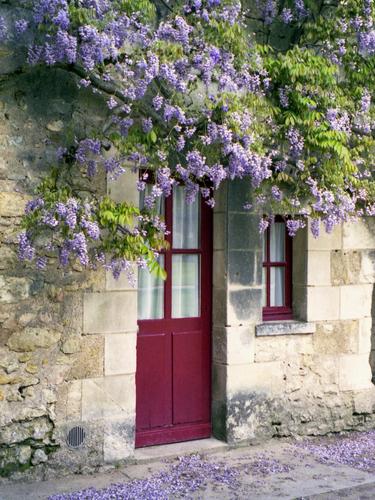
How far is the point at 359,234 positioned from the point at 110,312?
261 cm

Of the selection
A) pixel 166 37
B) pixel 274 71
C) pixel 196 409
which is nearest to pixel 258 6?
pixel 274 71

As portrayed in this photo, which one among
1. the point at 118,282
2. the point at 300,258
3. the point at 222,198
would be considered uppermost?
the point at 222,198

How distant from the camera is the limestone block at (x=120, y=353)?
16.3 ft

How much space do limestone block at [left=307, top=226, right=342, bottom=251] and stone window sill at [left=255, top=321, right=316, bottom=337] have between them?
0.68 m

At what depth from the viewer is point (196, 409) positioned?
5680 millimetres

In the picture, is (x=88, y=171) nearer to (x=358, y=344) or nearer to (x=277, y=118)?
(x=277, y=118)

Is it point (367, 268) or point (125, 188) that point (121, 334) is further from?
point (367, 268)

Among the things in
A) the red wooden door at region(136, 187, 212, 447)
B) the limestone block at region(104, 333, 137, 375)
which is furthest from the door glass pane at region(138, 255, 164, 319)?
the limestone block at region(104, 333, 137, 375)

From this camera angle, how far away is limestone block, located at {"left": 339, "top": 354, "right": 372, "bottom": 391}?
624cm

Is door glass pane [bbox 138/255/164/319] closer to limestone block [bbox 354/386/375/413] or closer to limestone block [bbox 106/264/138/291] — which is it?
limestone block [bbox 106/264/138/291]

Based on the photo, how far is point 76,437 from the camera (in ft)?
15.8

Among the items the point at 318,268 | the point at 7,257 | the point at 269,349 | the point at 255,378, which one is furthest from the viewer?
the point at 318,268

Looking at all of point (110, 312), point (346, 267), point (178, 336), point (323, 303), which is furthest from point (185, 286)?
point (346, 267)

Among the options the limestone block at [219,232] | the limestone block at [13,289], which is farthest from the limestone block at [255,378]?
the limestone block at [13,289]
